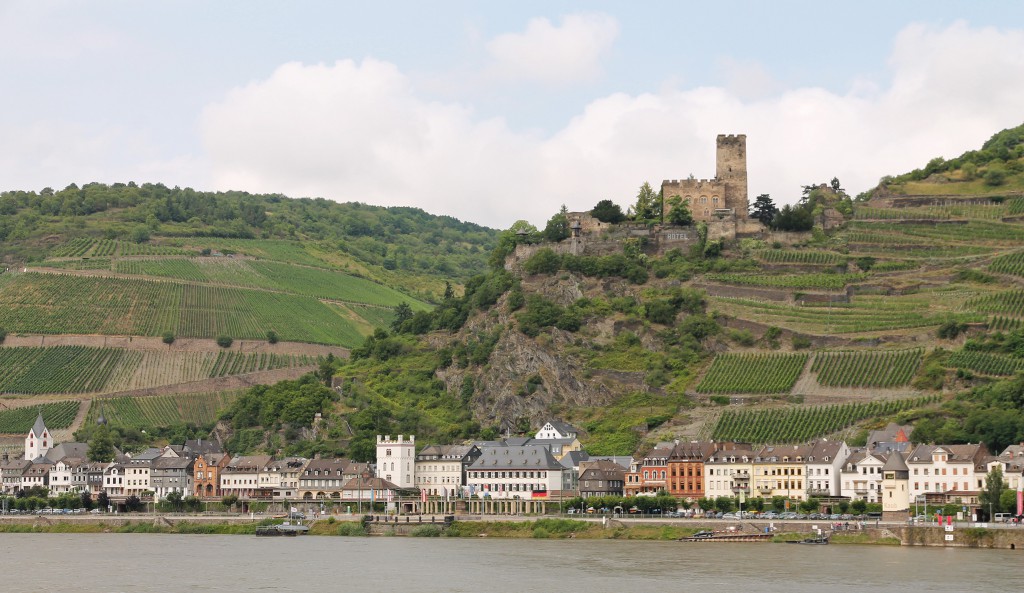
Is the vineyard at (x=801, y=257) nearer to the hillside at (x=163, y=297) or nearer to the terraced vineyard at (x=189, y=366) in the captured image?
the hillside at (x=163, y=297)

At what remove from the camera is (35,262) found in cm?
15312

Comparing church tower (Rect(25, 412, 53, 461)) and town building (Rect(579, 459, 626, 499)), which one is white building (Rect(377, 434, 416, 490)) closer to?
town building (Rect(579, 459, 626, 499))

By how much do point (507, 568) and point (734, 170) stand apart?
60.8 metres

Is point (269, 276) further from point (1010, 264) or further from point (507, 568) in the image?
point (507, 568)

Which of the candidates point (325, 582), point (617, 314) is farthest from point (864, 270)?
point (325, 582)

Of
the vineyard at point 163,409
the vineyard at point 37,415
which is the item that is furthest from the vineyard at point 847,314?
the vineyard at point 37,415

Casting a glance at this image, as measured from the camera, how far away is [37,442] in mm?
118812

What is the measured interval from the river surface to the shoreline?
1856 millimetres

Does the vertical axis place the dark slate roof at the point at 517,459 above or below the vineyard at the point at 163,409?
below

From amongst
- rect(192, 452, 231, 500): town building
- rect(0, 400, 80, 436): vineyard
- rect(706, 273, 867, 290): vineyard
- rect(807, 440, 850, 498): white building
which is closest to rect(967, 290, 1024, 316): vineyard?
rect(706, 273, 867, 290): vineyard

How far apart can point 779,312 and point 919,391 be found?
49.6ft

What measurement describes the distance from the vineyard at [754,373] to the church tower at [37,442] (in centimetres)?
4886

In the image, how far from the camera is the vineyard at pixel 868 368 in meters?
94.4

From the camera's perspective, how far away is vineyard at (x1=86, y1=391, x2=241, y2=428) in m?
124
